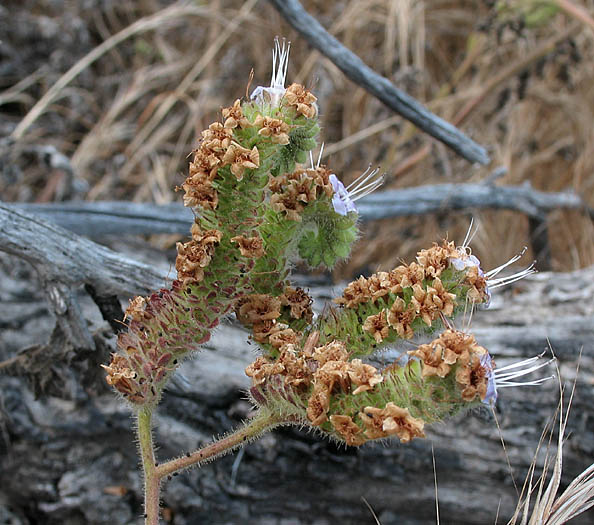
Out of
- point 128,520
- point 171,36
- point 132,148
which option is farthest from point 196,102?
point 128,520

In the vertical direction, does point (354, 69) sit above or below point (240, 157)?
above

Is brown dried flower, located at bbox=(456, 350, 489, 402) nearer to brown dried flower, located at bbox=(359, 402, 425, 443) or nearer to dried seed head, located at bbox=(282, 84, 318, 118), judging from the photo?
brown dried flower, located at bbox=(359, 402, 425, 443)

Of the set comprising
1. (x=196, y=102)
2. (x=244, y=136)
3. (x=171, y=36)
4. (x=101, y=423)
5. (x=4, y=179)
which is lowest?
(x=101, y=423)

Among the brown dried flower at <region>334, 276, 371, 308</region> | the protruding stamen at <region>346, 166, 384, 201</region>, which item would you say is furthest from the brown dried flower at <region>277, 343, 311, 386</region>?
the protruding stamen at <region>346, 166, 384, 201</region>

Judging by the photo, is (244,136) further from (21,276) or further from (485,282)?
(21,276)

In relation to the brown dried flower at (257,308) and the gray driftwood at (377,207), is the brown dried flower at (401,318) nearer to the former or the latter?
the brown dried flower at (257,308)

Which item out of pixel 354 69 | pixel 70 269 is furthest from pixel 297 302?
pixel 354 69

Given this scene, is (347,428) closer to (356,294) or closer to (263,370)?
(263,370)
